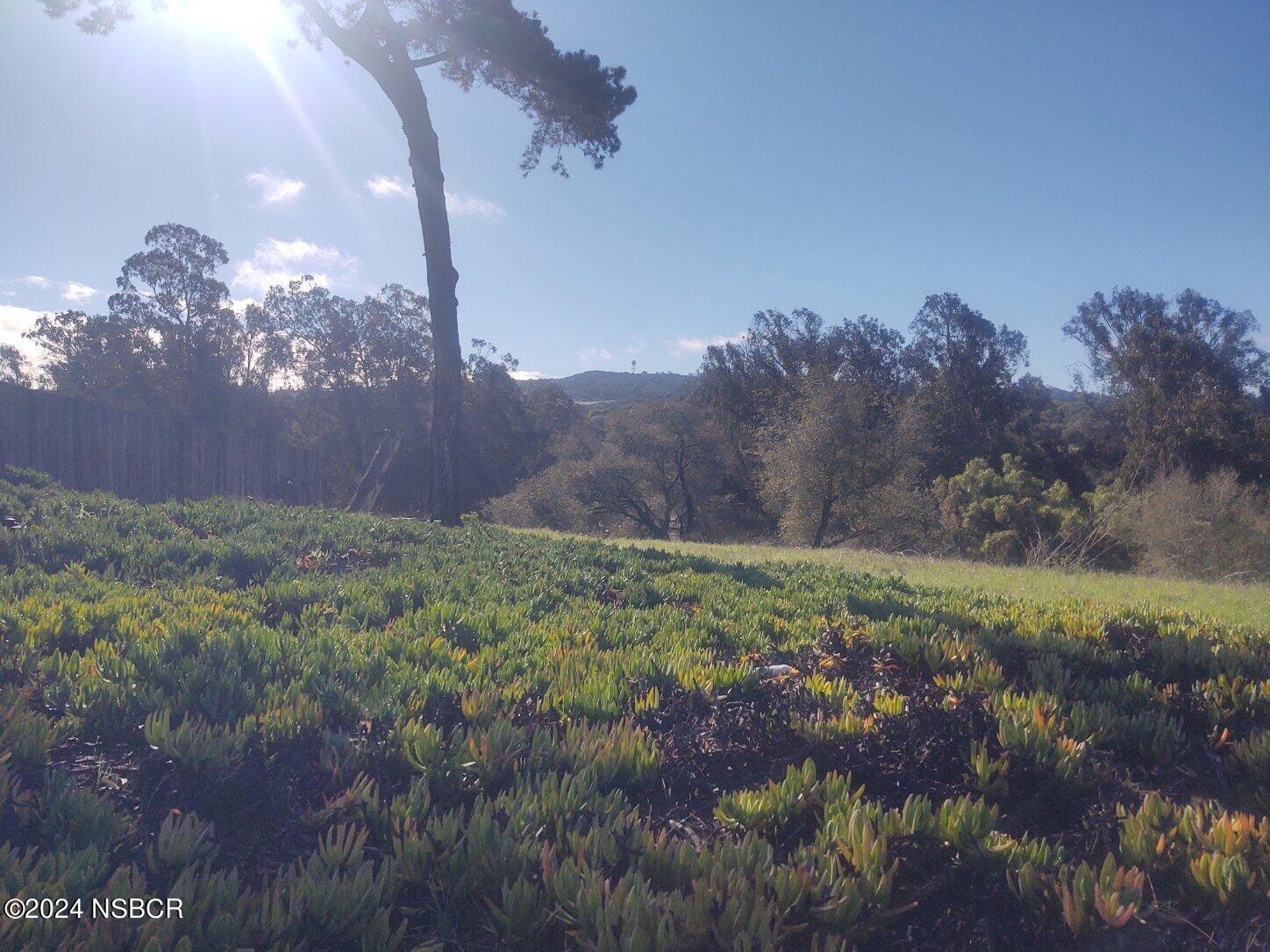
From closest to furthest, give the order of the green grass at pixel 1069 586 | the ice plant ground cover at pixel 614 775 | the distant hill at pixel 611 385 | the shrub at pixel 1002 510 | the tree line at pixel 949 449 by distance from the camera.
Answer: the ice plant ground cover at pixel 614 775 < the green grass at pixel 1069 586 < the tree line at pixel 949 449 < the shrub at pixel 1002 510 < the distant hill at pixel 611 385

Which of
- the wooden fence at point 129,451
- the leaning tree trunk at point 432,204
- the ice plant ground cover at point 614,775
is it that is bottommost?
the ice plant ground cover at point 614,775

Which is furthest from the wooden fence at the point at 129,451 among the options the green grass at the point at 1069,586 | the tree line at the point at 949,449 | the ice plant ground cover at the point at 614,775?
the tree line at the point at 949,449

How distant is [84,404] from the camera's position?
1062 centimetres

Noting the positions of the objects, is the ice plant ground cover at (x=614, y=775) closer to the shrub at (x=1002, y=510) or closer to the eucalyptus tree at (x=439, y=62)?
the eucalyptus tree at (x=439, y=62)

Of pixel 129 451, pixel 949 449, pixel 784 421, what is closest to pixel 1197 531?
pixel 784 421

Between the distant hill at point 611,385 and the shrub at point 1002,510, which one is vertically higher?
the distant hill at point 611,385

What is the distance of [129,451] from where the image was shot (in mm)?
11133

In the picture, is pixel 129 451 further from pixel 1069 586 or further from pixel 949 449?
pixel 949 449

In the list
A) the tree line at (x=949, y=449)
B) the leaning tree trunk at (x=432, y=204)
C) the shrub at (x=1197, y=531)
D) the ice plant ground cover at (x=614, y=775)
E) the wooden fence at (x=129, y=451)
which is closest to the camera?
the ice plant ground cover at (x=614, y=775)

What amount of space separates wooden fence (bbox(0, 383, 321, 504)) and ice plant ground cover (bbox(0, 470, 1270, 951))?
6653 mm

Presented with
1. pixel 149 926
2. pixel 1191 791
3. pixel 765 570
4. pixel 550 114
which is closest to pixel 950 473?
pixel 550 114

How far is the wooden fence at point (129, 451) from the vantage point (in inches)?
394

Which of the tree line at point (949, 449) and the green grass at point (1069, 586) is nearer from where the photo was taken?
the green grass at point (1069, 586)

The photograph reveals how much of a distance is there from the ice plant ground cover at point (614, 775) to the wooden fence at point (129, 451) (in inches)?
262
